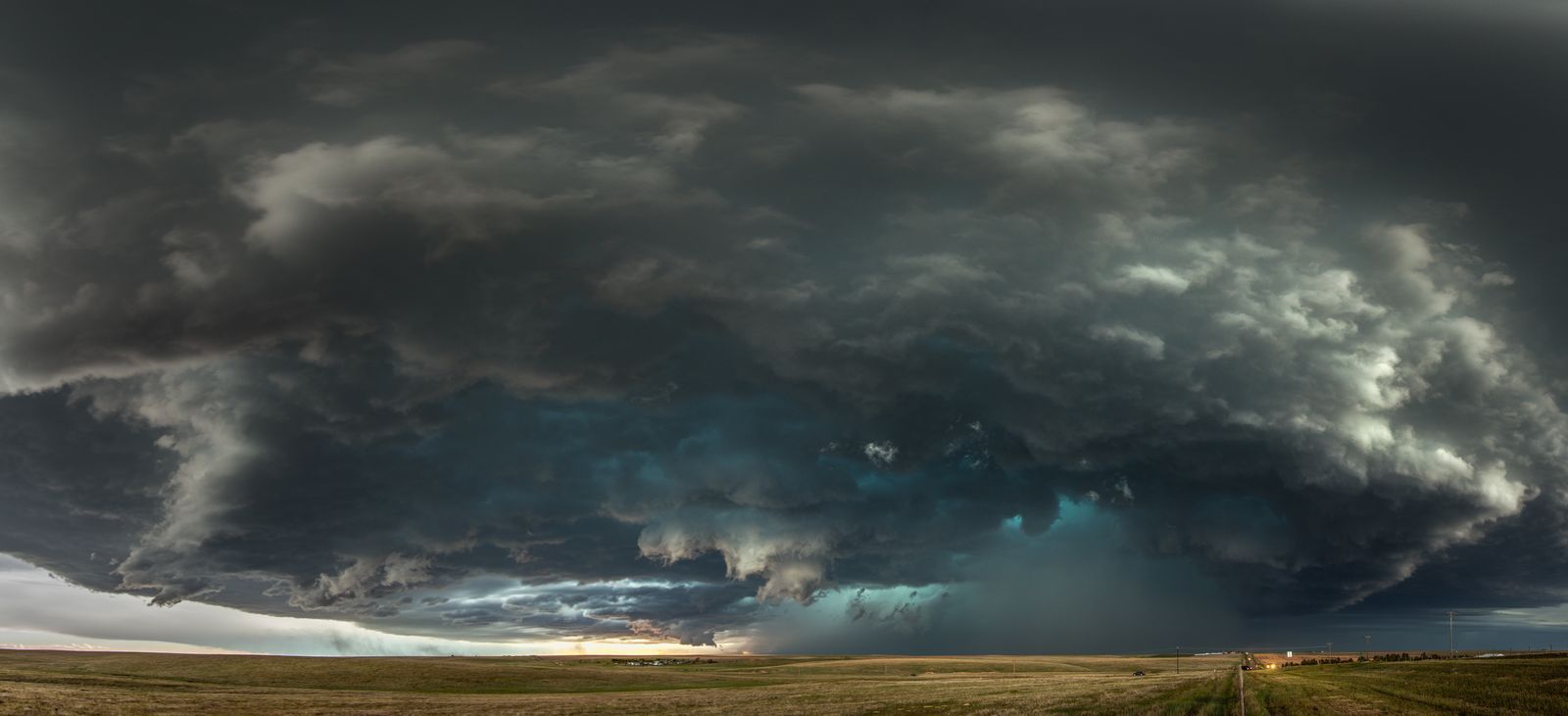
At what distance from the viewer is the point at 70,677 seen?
5763 inches

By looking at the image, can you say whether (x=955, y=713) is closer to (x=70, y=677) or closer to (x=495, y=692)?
(x=495, y=692)

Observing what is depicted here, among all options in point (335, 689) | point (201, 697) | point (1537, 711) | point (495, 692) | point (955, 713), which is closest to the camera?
point (1537, 711)

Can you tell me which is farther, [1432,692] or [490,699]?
[490,699]

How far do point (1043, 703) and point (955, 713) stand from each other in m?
10.1

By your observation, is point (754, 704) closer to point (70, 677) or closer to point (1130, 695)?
point (1130, 695)

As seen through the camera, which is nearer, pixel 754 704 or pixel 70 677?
pixel 754 704

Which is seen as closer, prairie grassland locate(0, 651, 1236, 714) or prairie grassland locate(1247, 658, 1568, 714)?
prairie grassland locate(1247, 658, 1568, 714)

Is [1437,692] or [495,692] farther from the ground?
[1437,692]

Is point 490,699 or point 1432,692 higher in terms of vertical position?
point 1432,692

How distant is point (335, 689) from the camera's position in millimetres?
143000

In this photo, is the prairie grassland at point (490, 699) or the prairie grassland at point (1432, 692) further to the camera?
the prairie grassland at point (490, 699)

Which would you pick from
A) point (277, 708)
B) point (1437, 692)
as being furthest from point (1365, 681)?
point (277, 708)

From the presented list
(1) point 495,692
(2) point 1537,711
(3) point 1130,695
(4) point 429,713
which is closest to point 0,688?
(4) point 429,713

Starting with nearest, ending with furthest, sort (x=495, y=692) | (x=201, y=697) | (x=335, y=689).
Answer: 1. (x=201, y=697)
2. (x=335, y=689)
3. (x=495, y=692)
